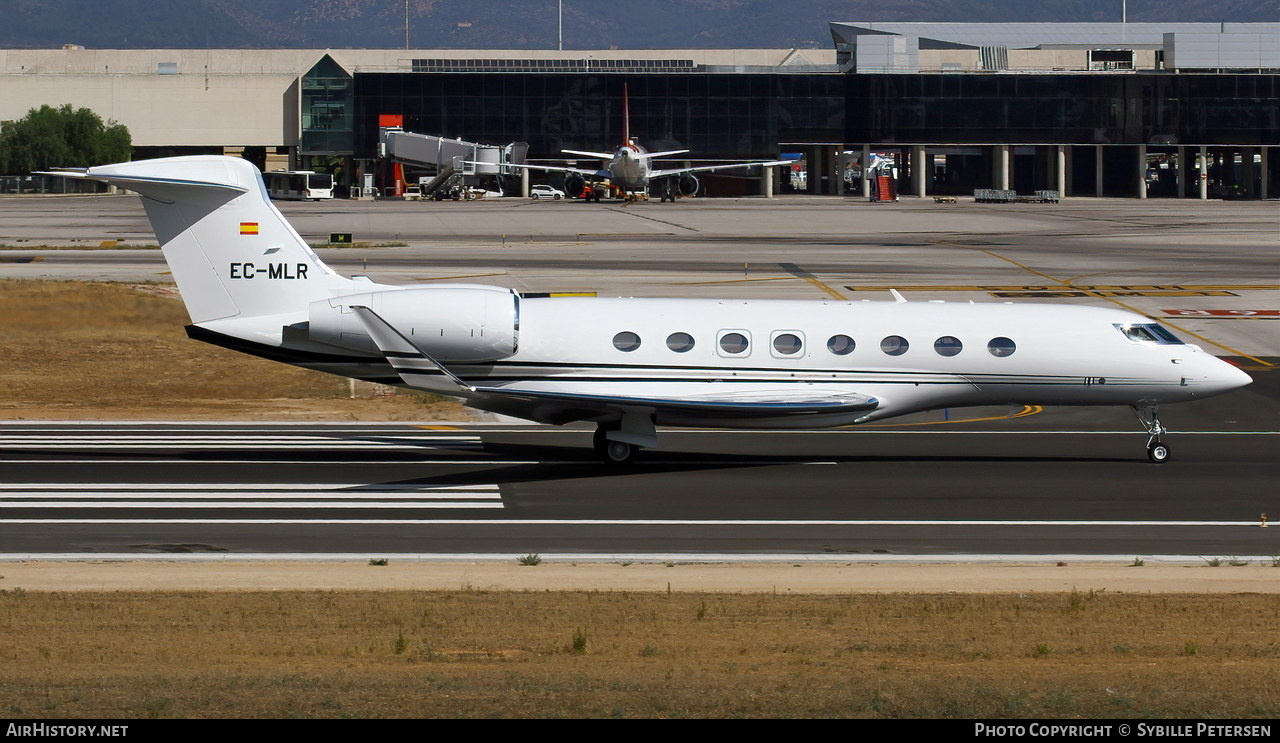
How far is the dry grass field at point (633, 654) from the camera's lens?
1176 centimetres

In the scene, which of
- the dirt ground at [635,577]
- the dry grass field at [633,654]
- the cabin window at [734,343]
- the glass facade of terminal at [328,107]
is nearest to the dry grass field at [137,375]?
the cabin window at [734,343]

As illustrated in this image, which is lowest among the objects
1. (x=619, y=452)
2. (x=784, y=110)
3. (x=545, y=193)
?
(x=619, y=452)

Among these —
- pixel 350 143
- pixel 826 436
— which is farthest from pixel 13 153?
pixel 826 436

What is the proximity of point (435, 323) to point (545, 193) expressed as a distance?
121454 mm

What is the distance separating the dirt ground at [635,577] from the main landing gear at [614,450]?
279 inches

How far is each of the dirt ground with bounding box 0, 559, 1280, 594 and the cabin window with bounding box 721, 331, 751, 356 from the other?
7200 millimetres

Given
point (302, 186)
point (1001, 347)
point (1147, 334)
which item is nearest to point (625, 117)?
point (302, 186)

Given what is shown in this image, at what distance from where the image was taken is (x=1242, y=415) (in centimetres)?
3344

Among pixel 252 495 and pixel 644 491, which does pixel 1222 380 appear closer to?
pixel 644 491

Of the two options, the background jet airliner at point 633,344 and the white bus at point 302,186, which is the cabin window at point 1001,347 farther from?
the white bus at point 302,186

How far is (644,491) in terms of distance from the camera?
2486 cm

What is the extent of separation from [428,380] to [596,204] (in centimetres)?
10088

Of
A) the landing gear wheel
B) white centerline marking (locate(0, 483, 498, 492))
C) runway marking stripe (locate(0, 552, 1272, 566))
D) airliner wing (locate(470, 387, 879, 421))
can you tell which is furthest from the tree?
runway marking stripe (locate(0, 552, 1272, 566))

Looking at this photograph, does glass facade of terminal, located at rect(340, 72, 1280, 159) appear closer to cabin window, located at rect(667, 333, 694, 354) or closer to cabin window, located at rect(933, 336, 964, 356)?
cabin window, located at rect(933, 336, 964, 356)
